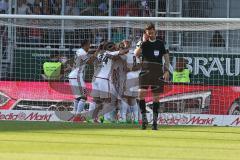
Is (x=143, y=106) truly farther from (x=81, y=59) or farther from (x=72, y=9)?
(x=72, y=9)

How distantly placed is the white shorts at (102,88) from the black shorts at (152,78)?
226cm

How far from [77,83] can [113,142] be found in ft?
23.0

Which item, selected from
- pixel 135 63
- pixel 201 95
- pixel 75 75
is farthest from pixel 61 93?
pixel 201 95

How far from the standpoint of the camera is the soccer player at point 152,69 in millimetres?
15711

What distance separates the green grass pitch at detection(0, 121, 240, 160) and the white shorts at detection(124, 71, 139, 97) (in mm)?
2593

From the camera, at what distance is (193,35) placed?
800 inches

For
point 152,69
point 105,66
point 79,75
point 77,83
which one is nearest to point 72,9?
point 79,75

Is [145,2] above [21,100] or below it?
above

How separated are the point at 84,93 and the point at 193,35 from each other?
3430 mm

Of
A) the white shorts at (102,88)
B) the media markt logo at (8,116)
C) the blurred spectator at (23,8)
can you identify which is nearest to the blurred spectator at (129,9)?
the blurred spectator at (23,8)

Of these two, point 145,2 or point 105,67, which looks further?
point 145,2

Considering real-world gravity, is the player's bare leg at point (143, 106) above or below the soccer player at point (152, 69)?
below

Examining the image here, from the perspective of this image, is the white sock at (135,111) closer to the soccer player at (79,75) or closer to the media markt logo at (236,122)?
the soccer player at (79,75)

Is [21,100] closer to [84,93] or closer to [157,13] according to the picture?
[84,93]
